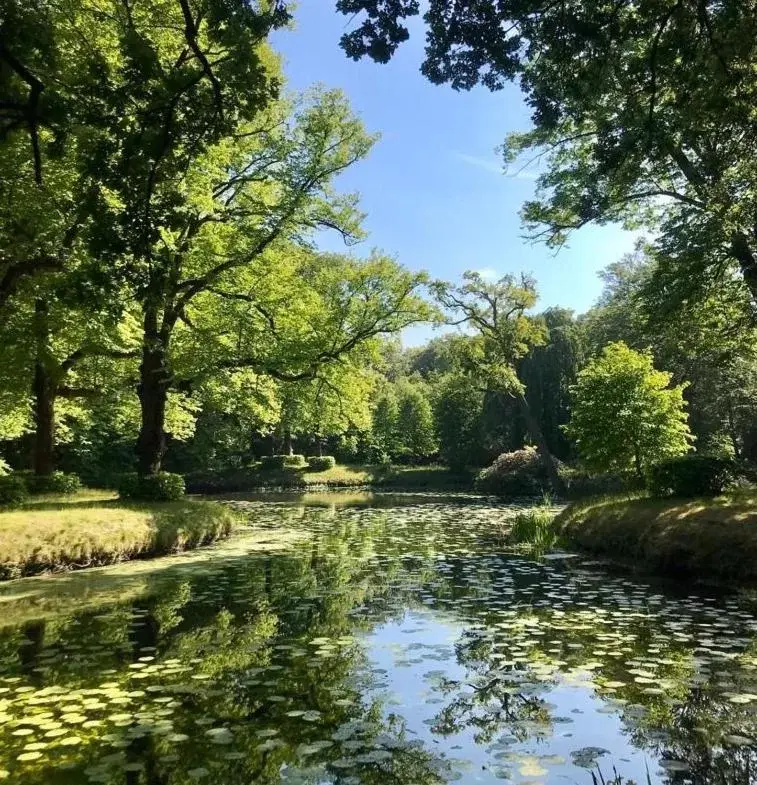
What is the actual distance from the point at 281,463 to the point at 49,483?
2762 cm

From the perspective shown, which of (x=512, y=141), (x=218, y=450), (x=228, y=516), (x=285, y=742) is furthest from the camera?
(x=218, y=450)

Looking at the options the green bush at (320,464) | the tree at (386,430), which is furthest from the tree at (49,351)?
the tree at (386,430)

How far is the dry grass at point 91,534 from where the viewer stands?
10.2 m

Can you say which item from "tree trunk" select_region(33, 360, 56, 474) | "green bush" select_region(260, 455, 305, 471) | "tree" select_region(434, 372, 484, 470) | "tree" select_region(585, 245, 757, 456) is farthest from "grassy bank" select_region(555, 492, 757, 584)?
"green bush" select_region(260, 455, 305, 471)

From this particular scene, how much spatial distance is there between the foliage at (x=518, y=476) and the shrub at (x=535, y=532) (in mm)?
16660

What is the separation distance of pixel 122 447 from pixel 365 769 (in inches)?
1579

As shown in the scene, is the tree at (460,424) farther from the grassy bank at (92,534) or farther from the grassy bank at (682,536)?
the grassy bank at (92,534)

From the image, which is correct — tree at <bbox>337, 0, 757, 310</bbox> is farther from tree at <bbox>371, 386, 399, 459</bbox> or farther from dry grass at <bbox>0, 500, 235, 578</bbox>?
tree at <bbox>371, 386, 399, 459</bbox>

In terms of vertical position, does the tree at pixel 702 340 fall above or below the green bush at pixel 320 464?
above

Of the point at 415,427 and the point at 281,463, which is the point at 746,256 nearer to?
the point at 281,463

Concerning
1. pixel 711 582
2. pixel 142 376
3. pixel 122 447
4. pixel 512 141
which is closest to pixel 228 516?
pixel 142 376

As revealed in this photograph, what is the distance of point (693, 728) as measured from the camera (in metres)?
4.16

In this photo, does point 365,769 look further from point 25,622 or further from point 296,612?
point 25,622

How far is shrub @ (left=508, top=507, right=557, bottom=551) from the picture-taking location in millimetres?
14113
